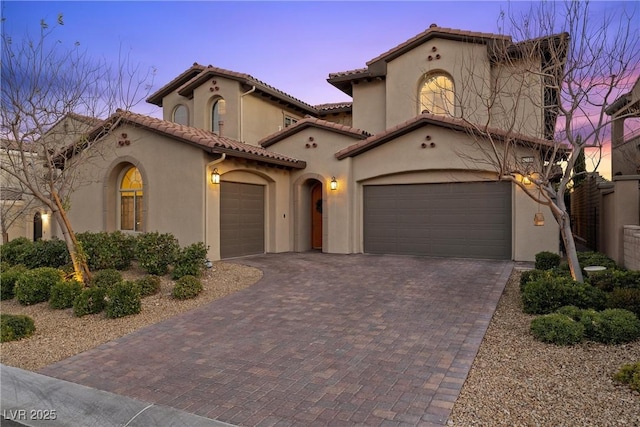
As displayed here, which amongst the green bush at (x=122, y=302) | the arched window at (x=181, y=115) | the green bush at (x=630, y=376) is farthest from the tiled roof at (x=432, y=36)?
the green bush at (x=122, y=302)

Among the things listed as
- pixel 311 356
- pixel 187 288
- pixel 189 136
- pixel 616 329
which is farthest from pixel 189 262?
pixel 616 329

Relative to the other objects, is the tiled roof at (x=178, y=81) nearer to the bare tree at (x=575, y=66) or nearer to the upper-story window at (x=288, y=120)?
the upper-story window at (x=288, y=120)

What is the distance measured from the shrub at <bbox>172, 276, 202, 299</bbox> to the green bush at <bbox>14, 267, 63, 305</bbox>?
106 inches

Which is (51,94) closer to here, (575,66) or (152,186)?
(152,186)

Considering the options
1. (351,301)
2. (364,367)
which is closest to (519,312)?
(351,301)

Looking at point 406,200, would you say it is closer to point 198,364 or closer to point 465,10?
point 465,10

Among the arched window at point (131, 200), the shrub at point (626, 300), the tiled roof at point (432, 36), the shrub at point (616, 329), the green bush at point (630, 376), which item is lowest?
the green bush at point (630, 376)

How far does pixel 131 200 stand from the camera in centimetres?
1452

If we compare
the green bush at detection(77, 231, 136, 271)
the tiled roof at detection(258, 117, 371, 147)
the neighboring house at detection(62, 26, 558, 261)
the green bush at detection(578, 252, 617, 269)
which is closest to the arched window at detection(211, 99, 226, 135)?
the neighboring house at detection(62, 26, 558, 261)

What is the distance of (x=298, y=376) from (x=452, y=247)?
9.90 m

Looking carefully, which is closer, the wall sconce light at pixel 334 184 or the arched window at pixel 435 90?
the wall sconce light at pixel 334 184

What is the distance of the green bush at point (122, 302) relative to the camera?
7.62 meters

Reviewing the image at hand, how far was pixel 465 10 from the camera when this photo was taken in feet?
33.1

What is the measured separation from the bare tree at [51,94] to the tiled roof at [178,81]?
1015 cm
